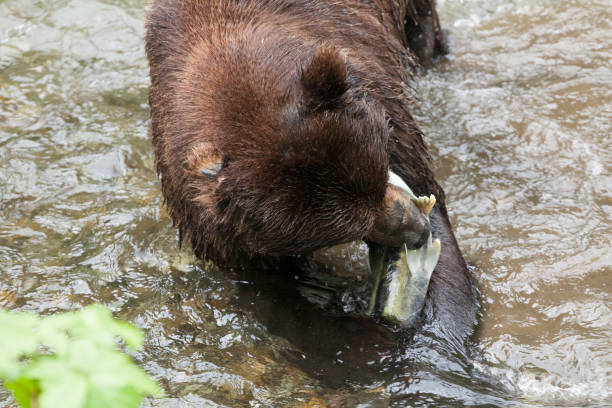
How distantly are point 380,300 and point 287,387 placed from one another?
29.7 inches

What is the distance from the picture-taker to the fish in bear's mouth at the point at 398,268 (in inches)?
138

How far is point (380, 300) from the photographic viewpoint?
3.93 meters

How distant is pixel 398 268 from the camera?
3.79 m

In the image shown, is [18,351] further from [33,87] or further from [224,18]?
[33,87]

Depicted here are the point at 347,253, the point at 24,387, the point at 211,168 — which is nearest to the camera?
the point at 24,387

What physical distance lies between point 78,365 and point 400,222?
233 cm

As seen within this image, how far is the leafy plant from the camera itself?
1286mm

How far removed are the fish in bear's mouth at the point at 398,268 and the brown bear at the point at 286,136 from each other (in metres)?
0.02

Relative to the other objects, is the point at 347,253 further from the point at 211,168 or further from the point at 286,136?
the point at 286,136

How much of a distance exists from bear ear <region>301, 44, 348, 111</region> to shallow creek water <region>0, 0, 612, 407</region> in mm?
1443

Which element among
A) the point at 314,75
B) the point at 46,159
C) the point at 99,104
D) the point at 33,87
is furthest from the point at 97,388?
the point at 33,87

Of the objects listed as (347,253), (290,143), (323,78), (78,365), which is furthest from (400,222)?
(78,365)

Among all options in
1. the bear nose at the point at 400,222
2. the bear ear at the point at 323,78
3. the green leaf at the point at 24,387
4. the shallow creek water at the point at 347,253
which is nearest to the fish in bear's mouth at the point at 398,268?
the bear nose at the point at 400,222

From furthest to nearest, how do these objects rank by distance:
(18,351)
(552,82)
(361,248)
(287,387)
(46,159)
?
(552,82)
(46,159)
(361,248)
(287,387)
(18,351)
